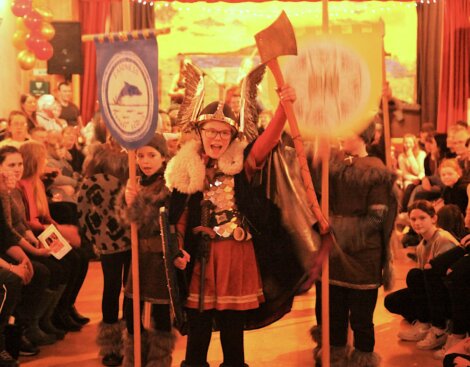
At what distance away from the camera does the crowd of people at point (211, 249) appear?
3.66 metres

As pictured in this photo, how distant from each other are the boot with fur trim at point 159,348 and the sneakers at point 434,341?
1.65 metres

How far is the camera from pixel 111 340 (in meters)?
4.67

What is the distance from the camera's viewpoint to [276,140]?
362cm

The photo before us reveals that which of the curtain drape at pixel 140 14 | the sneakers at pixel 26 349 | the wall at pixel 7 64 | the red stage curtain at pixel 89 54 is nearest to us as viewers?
the sneakers at pixel 26 349

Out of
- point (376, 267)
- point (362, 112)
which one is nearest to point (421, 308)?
point (376, 267)

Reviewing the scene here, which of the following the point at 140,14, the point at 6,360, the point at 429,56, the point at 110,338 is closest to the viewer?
the point at 6,360

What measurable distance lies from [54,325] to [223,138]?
243cm

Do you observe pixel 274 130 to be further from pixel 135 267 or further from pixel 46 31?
pixel 46 31

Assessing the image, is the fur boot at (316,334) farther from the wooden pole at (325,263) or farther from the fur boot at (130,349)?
the fur boot at (130,349)

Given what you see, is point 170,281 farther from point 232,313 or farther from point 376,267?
point 376,267

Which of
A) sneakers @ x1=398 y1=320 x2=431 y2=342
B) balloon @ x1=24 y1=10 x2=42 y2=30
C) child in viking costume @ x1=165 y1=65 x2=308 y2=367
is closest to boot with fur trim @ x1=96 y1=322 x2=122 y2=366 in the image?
child in viking costume @ x1=165 y1=65 x2=308 y2=367

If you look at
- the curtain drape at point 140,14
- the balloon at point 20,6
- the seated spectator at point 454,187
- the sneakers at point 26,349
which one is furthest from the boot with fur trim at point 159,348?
the curtain drape at point 140,14

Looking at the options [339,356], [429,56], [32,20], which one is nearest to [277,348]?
[339,356]

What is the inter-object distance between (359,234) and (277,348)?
1283 mm
